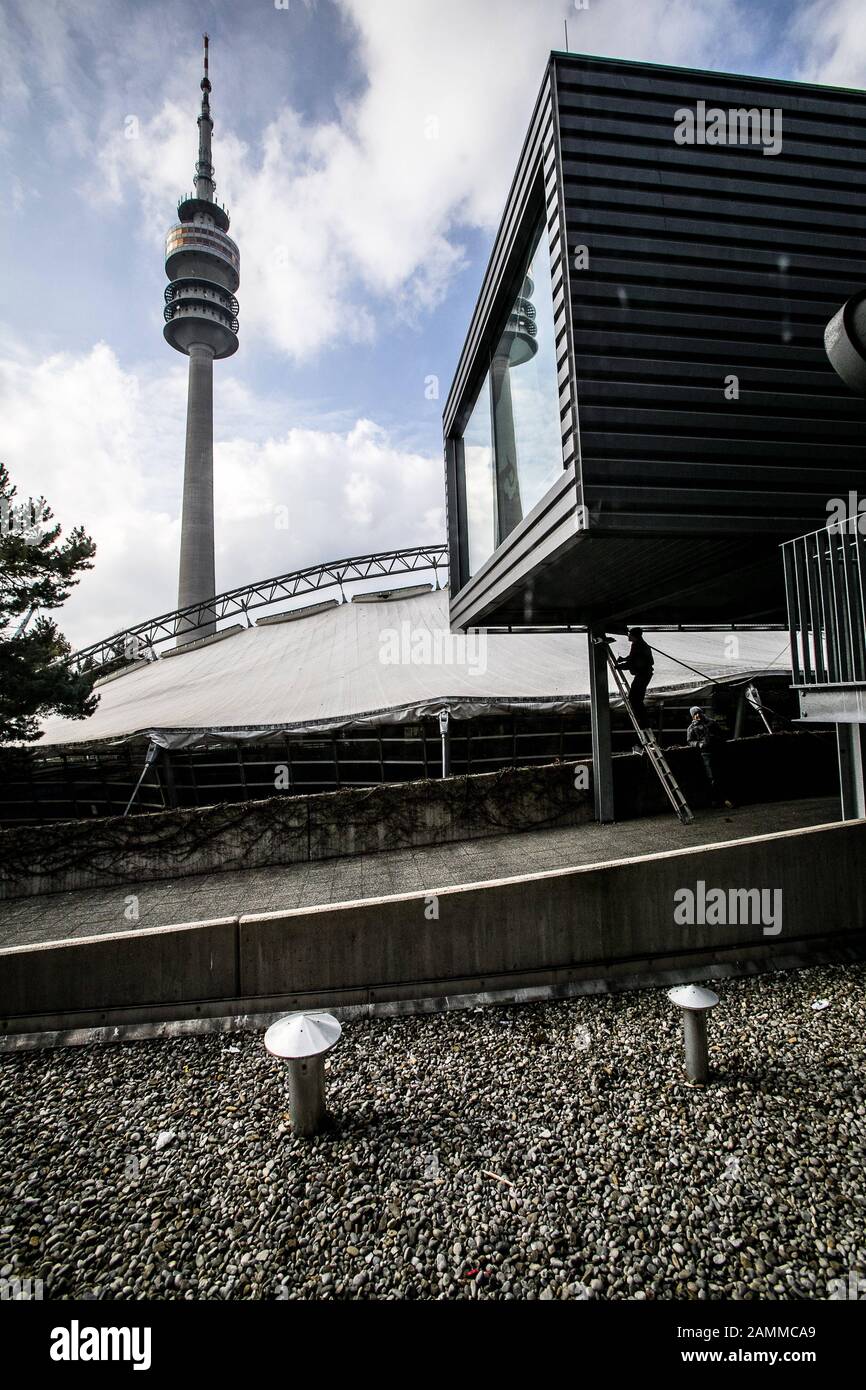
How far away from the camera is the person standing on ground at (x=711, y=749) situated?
980 centimetres

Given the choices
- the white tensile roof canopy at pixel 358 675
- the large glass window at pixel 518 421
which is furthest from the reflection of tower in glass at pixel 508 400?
the white tensile roof canopy at pixel 358 675

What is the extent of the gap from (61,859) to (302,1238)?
8.04 meters

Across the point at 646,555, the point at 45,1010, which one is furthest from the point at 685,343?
the point at 45,1010

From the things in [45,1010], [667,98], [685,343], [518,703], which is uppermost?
[667,98]

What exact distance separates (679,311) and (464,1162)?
6654mm

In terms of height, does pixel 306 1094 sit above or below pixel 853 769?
below

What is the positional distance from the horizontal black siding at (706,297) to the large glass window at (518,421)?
578 mm

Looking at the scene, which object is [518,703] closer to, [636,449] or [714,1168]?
[636,449]

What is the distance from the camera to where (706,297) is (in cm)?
561

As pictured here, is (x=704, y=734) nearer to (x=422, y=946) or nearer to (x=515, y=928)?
(x=515, y=928)

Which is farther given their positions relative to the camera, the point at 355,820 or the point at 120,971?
the point at 355,820

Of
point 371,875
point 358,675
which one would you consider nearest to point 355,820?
point 371,875
